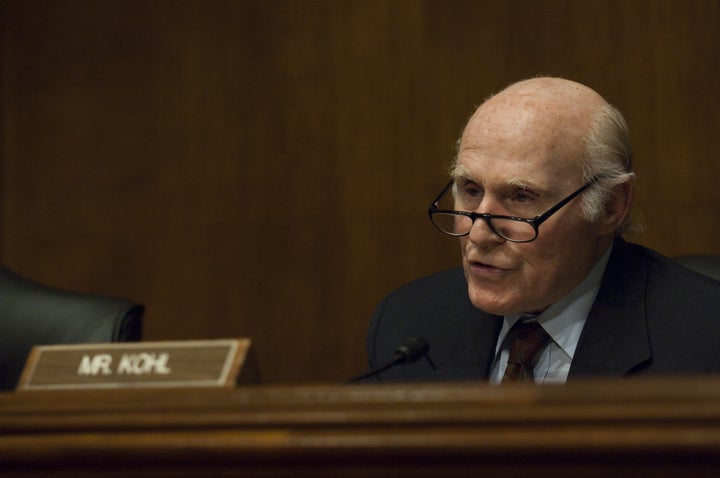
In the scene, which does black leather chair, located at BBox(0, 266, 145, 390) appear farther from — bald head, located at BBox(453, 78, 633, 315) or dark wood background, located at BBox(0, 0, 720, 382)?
dark wood background, located at BBox(0, 0, 720, 382)

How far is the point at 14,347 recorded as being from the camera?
6.61 ft

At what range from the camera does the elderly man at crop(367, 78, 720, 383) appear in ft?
6.08

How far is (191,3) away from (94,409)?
2.43 m

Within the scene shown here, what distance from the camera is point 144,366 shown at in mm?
1036

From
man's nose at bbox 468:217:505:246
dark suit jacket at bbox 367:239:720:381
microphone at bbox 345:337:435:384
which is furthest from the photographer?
man's nose at bbox 468:217:505:246

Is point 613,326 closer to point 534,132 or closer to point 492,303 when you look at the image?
point 492,303

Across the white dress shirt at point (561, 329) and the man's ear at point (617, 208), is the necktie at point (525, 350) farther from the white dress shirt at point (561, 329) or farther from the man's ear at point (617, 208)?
the man's ear at point (617, 208)

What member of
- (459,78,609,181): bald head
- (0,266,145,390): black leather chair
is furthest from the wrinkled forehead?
(0,266,145,390): black leather chair

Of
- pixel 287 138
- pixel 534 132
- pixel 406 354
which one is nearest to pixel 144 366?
pixel 406 354

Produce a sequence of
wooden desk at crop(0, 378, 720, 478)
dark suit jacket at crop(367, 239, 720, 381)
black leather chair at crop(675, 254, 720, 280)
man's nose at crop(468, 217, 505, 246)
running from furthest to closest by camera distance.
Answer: black leather chair at crop(675, 254, 720, 280) → man's nose at crop(468, 217, 505, 246) → dark suit jacket at crop(367, 239, 720, 381) → wooden desk at crop(0, 378, 720, 478)

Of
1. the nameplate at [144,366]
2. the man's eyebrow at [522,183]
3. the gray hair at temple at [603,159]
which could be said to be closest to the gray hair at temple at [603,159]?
the gray hair at temple at [603,159]

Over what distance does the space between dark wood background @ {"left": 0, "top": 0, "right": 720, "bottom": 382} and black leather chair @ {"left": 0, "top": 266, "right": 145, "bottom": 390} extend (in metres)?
1.05

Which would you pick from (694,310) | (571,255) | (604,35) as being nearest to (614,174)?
(571,255)

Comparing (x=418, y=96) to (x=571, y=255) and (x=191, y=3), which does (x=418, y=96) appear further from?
(x=571, y=255)
